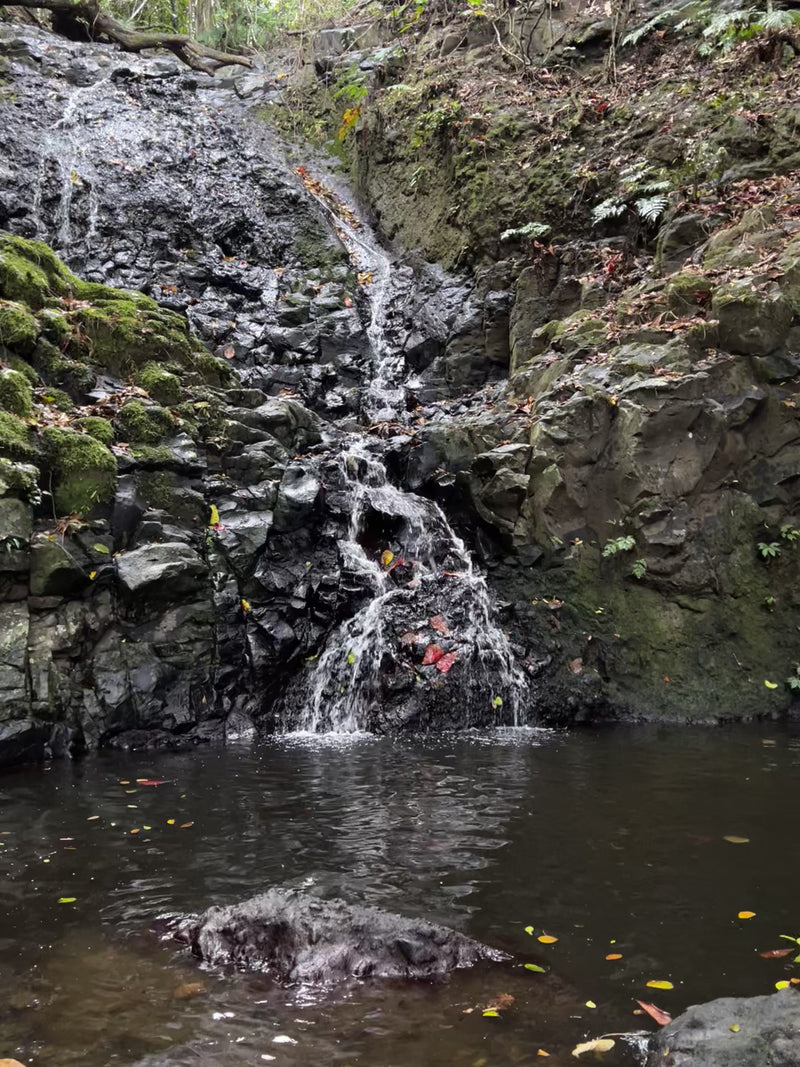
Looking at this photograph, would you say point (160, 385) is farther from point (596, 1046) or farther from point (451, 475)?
point (596, 1046)

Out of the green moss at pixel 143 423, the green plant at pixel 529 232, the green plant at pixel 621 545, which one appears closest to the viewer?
the green moss at pixel 143 423

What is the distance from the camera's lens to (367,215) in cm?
1717

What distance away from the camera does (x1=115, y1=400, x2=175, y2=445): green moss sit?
8.50 metres

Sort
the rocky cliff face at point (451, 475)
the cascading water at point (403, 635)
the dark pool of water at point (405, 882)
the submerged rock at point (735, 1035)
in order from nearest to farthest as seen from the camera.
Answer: the submerged rock at point (735, 1035) < the dark pool of water at point (405, 882) < the rocky cliff face at point (451, 475) < the cascading water at point (403, 635)

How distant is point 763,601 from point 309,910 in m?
7.09

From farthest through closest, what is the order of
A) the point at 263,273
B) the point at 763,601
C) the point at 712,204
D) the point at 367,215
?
the point at 367,215, the point at 263,273, the point at 712,204, the point at 763,601

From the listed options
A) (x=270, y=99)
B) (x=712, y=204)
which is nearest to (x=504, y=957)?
(x=712, y=204)

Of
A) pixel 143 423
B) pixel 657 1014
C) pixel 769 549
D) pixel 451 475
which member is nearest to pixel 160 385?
pixel 143 423

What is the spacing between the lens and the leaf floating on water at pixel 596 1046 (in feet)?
8.44

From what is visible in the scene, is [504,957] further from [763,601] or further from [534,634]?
[763,601]

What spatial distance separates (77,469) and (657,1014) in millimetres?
6901

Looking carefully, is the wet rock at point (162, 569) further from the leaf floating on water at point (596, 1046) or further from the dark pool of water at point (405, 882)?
the leaf floating on water at point (596, 1046)

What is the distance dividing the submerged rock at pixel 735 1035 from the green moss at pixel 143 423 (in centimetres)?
759

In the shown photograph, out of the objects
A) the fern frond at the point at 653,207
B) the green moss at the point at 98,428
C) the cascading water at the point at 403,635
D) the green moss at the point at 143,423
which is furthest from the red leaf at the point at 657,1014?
the fern frond at the point at 653,207
